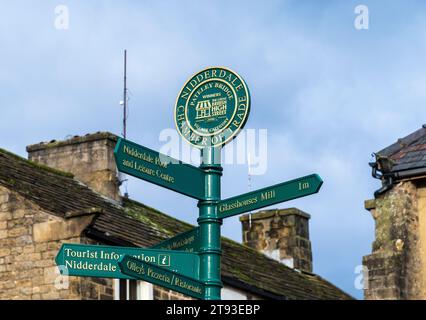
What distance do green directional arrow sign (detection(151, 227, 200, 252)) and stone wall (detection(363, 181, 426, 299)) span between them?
886 centimetres

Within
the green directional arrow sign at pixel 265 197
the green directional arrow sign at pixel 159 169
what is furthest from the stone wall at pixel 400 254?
the green directional arrow sign at pixel 159 169

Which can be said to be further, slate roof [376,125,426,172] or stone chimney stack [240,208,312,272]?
stone chimney stack [240,208,312,272]

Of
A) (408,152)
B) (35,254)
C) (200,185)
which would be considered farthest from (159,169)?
(408,152)

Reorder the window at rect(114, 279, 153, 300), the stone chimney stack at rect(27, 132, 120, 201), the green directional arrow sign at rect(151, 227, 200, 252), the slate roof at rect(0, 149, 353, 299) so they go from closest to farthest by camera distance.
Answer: the green directional arrow sign at rect(151, 227, 200, 252), the window at rect(114, 279, 153, 300), the slate roof at rect(0, 149, 353, 299), the stone chimney stack at rect(27, 132, 120, 201)

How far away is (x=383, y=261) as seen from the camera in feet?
58.5

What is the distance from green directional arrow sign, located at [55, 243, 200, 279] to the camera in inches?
333

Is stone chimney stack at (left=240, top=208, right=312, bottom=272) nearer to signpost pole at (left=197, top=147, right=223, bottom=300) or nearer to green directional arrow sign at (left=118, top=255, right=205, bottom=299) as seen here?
signpost pole at (left=197, top=147, right=223, bottom=300)

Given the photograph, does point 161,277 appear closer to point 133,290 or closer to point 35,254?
point 35,254

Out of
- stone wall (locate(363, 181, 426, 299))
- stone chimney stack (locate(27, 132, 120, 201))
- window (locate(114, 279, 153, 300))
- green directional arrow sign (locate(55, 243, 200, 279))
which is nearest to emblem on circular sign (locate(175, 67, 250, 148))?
green directional arrow sign (locate(55, 243, 200, 279))

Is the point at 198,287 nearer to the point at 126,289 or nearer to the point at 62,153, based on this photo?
the point at 126,289

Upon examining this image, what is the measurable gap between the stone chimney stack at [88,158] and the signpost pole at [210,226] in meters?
13.2
